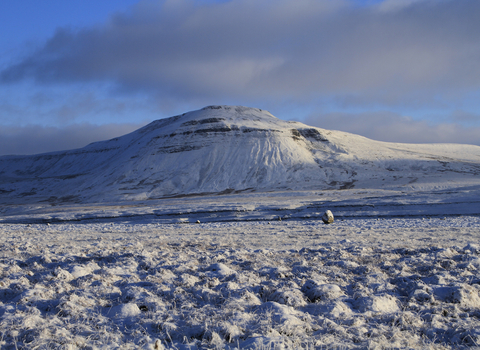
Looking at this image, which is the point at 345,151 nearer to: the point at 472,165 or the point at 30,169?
the point at 472,165

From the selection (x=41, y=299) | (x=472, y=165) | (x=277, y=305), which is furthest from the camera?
(x=472, y=165)

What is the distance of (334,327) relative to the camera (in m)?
4.02

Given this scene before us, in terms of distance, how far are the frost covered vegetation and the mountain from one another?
180 ft

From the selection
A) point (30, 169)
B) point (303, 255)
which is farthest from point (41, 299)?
point (30, 169)

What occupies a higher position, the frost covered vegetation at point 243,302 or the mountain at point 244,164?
the mountain at point 244,164

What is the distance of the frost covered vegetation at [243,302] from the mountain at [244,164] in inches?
2165

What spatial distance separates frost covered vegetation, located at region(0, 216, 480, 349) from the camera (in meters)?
3.76

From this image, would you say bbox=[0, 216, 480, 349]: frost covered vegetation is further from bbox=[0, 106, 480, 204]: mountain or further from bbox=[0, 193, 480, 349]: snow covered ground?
bbox=[0, 106, 480, 204]: mountain

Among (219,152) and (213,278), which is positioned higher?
(219,152)

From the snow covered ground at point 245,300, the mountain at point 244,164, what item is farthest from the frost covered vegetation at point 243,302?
the mountain at point 244,164

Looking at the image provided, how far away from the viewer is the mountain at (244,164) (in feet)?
217

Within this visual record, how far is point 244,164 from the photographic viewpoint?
247 ft

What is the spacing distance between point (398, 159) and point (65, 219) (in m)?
69.0

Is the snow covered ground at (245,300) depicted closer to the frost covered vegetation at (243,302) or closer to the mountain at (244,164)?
the frost covered vegetation at (243,302)
